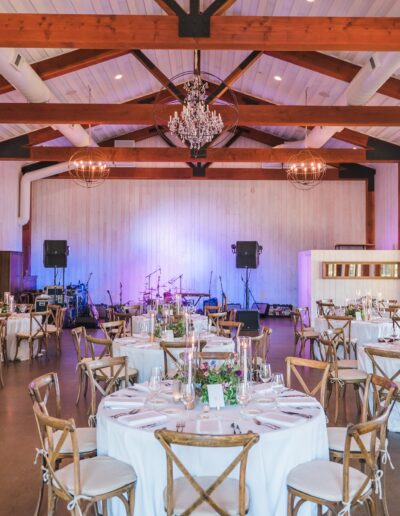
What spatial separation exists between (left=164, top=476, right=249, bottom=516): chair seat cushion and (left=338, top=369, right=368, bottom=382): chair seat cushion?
8.57 feet

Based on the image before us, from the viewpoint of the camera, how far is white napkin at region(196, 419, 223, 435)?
2536mm

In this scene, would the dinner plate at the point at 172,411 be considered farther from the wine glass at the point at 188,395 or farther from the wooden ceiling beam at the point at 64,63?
the wooden ceiling beam at the point at 64,63

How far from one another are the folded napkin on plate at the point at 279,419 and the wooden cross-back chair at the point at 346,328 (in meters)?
3.57

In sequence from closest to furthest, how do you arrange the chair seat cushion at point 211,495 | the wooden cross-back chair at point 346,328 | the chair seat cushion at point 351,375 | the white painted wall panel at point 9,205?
the chair seat cushion at point 211,495, the chair seat cushion at point 351,375, the wooden cross-back chair at point 346,328, the white painted wall panel at point 9,205

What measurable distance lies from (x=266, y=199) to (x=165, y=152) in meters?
4.84

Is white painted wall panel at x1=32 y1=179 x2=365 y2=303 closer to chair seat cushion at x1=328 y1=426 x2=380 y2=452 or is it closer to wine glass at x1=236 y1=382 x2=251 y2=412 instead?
chair seat cushion at x1=328 y1=426 x2=380 y2=452

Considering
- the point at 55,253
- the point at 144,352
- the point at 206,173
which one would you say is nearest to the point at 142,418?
the point at 144,352

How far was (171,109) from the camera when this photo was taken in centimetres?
897

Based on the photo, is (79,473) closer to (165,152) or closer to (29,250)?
(165,152)

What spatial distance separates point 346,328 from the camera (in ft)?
24.1

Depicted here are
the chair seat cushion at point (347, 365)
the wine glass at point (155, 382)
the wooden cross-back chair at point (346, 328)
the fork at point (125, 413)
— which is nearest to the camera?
the fork at point (125, 413)

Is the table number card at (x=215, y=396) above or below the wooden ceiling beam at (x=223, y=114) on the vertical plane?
below

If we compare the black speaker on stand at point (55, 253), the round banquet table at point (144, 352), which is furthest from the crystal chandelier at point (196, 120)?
the black speaker on stand at point (55, 253)

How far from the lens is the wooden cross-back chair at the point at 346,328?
21.5ft
